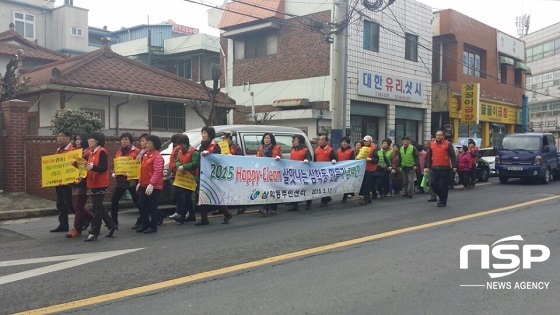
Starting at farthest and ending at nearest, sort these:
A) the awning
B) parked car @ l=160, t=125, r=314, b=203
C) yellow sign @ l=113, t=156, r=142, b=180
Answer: the awning
parked car @ l=160, t=125, r=314, b=203
yellow sign @ l=113, t=156, r=142, b=180

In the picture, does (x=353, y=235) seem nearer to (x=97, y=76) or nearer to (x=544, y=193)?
(x=544, y=193)

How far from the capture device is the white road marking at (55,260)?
6.01m

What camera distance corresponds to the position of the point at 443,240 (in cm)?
787

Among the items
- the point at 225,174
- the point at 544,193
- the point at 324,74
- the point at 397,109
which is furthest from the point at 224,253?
the point at 397,109

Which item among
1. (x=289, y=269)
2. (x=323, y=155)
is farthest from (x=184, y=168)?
(x=323, y=155)

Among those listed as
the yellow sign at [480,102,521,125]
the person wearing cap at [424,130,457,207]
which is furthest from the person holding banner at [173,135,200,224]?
the yellow sign at [480,102,521,125]

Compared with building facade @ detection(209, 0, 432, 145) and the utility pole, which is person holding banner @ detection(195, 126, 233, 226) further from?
building facade @ detection(209, 0, 432, 145)

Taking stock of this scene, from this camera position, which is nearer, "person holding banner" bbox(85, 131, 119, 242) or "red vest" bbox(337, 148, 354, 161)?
"person holding banner" bbox(85, 131, 119, 242)

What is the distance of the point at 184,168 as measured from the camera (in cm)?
895

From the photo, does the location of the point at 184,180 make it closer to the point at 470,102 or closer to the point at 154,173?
the point at 154,173

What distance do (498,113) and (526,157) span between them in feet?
58.7

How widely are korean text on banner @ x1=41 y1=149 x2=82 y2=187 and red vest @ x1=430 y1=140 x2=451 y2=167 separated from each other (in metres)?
Result: 7.83

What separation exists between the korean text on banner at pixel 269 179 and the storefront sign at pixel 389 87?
12379 millimetres

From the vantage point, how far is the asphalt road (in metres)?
4.98
